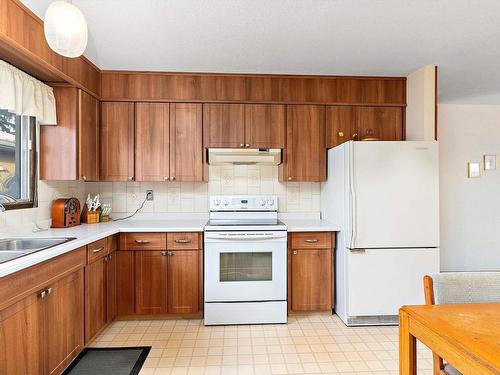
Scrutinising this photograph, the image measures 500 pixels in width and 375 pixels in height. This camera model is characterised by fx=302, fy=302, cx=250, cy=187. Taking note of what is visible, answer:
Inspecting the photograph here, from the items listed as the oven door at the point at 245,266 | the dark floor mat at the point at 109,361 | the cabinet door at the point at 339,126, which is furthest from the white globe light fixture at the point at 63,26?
the cabinet door at the point at 339,126

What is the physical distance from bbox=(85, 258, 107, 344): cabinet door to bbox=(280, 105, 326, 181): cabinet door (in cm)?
189

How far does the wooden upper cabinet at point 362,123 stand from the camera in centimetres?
311

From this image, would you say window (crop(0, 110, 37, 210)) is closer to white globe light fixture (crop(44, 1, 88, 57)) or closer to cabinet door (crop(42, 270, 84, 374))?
cabinet door (crop(42, 270, 84, 374))

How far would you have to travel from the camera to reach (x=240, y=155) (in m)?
3.02

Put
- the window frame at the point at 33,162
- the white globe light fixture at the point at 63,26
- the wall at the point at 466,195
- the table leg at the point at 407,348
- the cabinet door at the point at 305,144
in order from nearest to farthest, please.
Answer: the table leg at the point at 407,348, the white globe light fixture at the point at 63,26, the window frame at the point at 33,162, the cabinet door at the point at 305,144, the wall at the point at 466,195

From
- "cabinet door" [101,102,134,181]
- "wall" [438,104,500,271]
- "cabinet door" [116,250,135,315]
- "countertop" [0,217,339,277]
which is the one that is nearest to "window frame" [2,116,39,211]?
"countertop" [0,217,339,277]

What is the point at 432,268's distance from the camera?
103 inches

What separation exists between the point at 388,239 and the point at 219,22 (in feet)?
7.18

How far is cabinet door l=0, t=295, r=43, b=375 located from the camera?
1409 mm

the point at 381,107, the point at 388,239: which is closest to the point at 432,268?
the point at 388,239

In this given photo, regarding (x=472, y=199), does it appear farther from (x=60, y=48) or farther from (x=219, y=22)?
(x=60, y=48)

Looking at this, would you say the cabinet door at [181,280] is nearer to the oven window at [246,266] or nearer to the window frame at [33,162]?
the oven window at [246,266]

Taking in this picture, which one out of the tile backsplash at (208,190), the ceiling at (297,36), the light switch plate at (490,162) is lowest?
the tile backsplash at (208,190)

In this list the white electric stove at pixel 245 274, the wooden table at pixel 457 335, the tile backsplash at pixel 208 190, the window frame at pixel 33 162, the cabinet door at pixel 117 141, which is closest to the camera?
the wooden table at pixel 457 335
